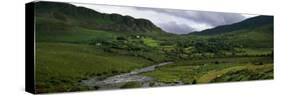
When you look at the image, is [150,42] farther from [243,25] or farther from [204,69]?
[243,25]

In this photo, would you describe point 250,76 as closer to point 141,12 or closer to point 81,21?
point 141,12

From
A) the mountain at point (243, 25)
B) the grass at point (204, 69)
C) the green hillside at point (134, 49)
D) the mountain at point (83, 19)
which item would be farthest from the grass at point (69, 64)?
the mountain at point (243, 25)

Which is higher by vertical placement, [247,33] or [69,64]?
[247,33]

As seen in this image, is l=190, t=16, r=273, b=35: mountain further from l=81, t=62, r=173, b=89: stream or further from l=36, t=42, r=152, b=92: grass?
l=36, t=42, r=152, b=92: grass

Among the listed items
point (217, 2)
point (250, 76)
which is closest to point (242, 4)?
point (217, 2)

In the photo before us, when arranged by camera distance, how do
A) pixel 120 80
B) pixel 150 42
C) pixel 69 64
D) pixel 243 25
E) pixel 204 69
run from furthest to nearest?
pixel 243 25, pixel 204 69, pixel 150 42, pixel 120 80, pixel 69 64

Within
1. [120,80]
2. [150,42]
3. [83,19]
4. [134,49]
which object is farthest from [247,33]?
[83,19]
